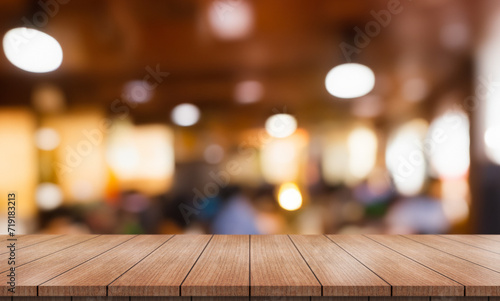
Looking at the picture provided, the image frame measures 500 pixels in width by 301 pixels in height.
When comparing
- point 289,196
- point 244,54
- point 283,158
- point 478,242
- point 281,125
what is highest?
point 244,54

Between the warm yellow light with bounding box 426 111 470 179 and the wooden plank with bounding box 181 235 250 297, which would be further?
the warm yellow light with bounding box 426 111 470 179

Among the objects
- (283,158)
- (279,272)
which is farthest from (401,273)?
(283,158)

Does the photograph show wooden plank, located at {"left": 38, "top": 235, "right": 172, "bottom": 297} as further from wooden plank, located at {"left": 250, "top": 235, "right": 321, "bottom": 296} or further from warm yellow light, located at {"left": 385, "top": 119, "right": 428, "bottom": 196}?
warm yellow light, located at {"left": 385, "top": 119, "right": 428, "bottom": 196}

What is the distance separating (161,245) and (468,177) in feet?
4.85

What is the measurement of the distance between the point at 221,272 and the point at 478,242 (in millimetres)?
1165

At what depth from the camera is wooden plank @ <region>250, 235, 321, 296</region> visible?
→ 1.04 m

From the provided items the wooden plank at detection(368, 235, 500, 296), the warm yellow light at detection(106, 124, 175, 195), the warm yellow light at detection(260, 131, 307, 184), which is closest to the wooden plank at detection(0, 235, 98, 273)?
the warm yellow light at detection(106, 124, 175, 195)

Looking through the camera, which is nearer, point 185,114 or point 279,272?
point 279,272

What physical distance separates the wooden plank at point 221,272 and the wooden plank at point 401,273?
40cm

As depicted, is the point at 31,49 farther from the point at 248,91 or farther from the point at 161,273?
the point at 161,273

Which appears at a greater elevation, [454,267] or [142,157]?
[142,157]

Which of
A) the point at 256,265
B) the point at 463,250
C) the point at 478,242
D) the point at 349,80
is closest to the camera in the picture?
the point at 256,265

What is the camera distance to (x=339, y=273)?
Answer: 1.15 metres

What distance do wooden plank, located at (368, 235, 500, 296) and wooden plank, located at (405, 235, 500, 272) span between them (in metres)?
0.04
